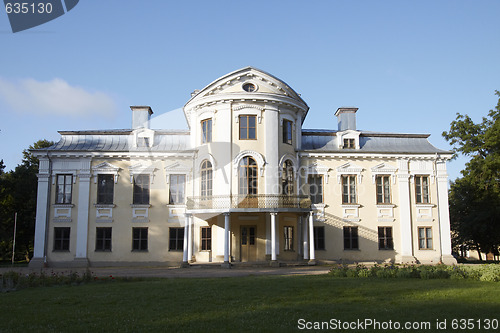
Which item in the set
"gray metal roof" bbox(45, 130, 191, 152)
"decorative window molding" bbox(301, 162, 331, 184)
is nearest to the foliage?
"decorative window molding" bbox(301, 162, 331, 184)

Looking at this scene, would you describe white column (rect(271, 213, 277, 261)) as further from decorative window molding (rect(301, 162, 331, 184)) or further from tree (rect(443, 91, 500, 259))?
tree (rect(443, 91, 500, 259))

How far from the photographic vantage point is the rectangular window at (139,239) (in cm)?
2447

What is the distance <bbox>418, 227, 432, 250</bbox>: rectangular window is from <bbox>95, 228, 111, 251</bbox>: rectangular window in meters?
17.9

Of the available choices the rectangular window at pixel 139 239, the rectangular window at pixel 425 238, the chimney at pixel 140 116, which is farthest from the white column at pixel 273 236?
the chimney at pixel 140 116

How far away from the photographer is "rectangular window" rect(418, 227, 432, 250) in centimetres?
2525

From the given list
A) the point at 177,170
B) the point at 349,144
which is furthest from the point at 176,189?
the point at 349,144

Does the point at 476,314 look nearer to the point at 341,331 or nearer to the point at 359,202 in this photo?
the point at 341,331

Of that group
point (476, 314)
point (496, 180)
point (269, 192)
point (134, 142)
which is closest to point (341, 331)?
point (476, 314)

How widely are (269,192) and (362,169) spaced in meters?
6.37

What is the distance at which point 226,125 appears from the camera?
23.3 metres

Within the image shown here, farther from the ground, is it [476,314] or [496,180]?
[496,180]

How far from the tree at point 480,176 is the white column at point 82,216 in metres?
23.5

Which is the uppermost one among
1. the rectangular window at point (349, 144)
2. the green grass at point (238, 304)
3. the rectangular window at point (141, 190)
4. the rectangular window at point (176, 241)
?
the rectangular window at point (349, 144)

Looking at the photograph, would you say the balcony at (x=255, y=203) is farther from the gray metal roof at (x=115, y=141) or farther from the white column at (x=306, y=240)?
the gray metal roof at (x=115, y=141)
